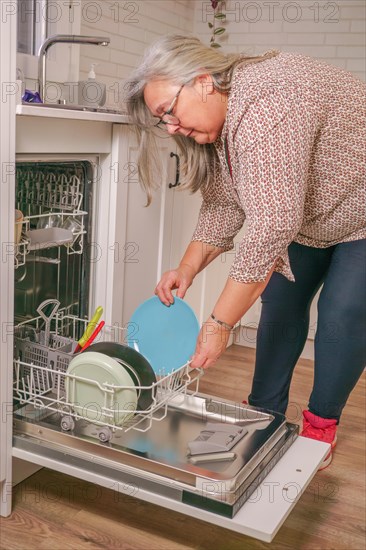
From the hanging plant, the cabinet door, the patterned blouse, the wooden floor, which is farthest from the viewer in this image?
the hanging plant

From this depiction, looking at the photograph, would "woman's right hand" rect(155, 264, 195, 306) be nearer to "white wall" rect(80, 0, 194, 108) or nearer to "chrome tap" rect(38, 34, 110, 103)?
"chrome tap" rect(38, 34, 110, 103)

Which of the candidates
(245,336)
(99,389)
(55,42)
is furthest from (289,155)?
(245,336)

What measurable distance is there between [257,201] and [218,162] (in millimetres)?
369

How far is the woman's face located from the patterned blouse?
0.04 metres

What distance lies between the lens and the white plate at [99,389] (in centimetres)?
145

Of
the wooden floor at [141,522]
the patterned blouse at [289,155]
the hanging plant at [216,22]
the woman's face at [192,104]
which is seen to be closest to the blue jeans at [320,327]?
the patterned blouse at [289,155]

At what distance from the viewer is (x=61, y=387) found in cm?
163

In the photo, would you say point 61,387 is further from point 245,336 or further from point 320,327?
point 245,336

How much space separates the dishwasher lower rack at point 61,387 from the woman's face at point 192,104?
0.54 metres

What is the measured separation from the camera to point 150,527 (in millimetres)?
1628

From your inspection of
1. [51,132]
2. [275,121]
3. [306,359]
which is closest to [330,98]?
[275,121]

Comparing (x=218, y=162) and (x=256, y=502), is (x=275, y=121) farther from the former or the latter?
(x=256, y=502)

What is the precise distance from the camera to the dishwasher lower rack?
143cm

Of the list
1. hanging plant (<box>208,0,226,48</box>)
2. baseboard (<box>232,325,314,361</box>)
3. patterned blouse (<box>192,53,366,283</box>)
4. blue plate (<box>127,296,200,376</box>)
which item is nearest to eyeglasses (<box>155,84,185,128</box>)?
patterned blouse (<box>192,53,366,283</box>)
